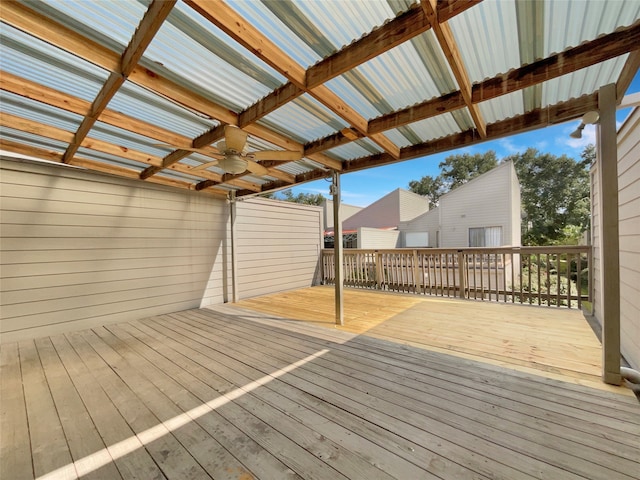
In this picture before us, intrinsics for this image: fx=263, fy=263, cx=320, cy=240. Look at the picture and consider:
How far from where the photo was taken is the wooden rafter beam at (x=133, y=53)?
57.0 inches

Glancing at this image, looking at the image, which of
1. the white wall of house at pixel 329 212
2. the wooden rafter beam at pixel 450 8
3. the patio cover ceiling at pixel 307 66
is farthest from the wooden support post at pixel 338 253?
the white wall of house at pixel 329 212

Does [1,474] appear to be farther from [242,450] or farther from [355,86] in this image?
[355,86]

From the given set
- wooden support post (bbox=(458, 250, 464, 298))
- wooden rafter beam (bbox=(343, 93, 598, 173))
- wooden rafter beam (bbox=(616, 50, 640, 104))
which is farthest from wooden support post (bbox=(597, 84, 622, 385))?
wooden support post (bbox=(458, 250, 464, 298))

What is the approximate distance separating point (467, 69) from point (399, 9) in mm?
813

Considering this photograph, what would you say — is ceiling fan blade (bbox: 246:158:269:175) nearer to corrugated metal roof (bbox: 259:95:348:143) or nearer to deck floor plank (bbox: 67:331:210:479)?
corrugated metal roof (bbox: 259:95:348:143)

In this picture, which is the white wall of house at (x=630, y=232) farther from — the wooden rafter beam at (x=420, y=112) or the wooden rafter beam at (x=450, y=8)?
the wooden rafter beam at (x=450, y=8)

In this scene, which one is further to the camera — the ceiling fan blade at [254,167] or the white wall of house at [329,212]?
the white wall of house at [329,212]

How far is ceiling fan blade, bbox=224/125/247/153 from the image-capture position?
2.50 metres

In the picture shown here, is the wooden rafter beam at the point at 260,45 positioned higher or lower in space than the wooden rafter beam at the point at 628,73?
higher

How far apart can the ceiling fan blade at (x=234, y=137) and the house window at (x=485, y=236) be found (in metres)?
10.6

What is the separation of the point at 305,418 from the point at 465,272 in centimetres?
453

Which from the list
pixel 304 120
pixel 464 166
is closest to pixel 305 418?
pixel 304 120

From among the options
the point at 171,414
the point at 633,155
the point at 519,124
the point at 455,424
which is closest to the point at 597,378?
the point at 455,424

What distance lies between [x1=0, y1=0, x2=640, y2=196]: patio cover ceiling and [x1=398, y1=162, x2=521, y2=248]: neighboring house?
8.73m
